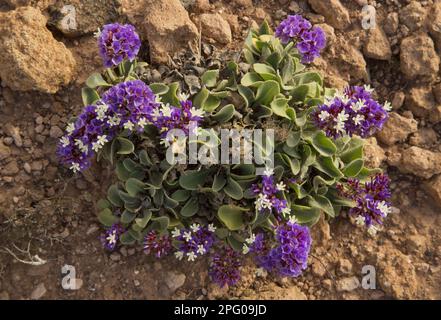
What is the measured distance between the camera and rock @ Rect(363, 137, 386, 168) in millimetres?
6117

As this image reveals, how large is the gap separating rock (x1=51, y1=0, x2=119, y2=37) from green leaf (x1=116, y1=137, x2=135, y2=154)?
66.6 inches

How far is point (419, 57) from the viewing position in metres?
6.39

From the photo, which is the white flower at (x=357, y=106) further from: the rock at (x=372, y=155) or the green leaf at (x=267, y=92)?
the rock at (x=372, y=155)

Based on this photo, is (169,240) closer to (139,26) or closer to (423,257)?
(139,26)

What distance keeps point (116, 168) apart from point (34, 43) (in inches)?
64.9

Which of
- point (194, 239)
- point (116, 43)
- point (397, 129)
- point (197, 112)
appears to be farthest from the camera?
point (397, 129)

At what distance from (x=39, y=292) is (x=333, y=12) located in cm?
491

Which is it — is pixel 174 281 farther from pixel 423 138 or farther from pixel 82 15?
pixel 423 138

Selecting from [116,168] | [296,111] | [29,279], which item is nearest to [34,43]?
[116,168]

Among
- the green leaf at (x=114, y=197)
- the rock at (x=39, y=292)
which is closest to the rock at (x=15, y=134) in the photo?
the green leaf at (x=114, y=197)

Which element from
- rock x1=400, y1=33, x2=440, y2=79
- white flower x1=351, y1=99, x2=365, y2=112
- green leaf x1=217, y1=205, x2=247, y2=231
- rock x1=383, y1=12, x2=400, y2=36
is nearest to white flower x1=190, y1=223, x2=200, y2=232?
green leaf x1=217, y1=205, x2=247, y2=231

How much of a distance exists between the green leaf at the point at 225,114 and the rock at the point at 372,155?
1.86 m

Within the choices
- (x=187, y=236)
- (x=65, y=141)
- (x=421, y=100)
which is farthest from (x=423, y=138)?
(x=65, y=141)

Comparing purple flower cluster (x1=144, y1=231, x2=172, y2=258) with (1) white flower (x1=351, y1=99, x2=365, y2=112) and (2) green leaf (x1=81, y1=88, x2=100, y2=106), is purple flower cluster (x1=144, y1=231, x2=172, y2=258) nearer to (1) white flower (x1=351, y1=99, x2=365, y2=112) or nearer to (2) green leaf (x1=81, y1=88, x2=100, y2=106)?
(2) green leaf (x1=81, y1=88, x2=100, y2=106)
